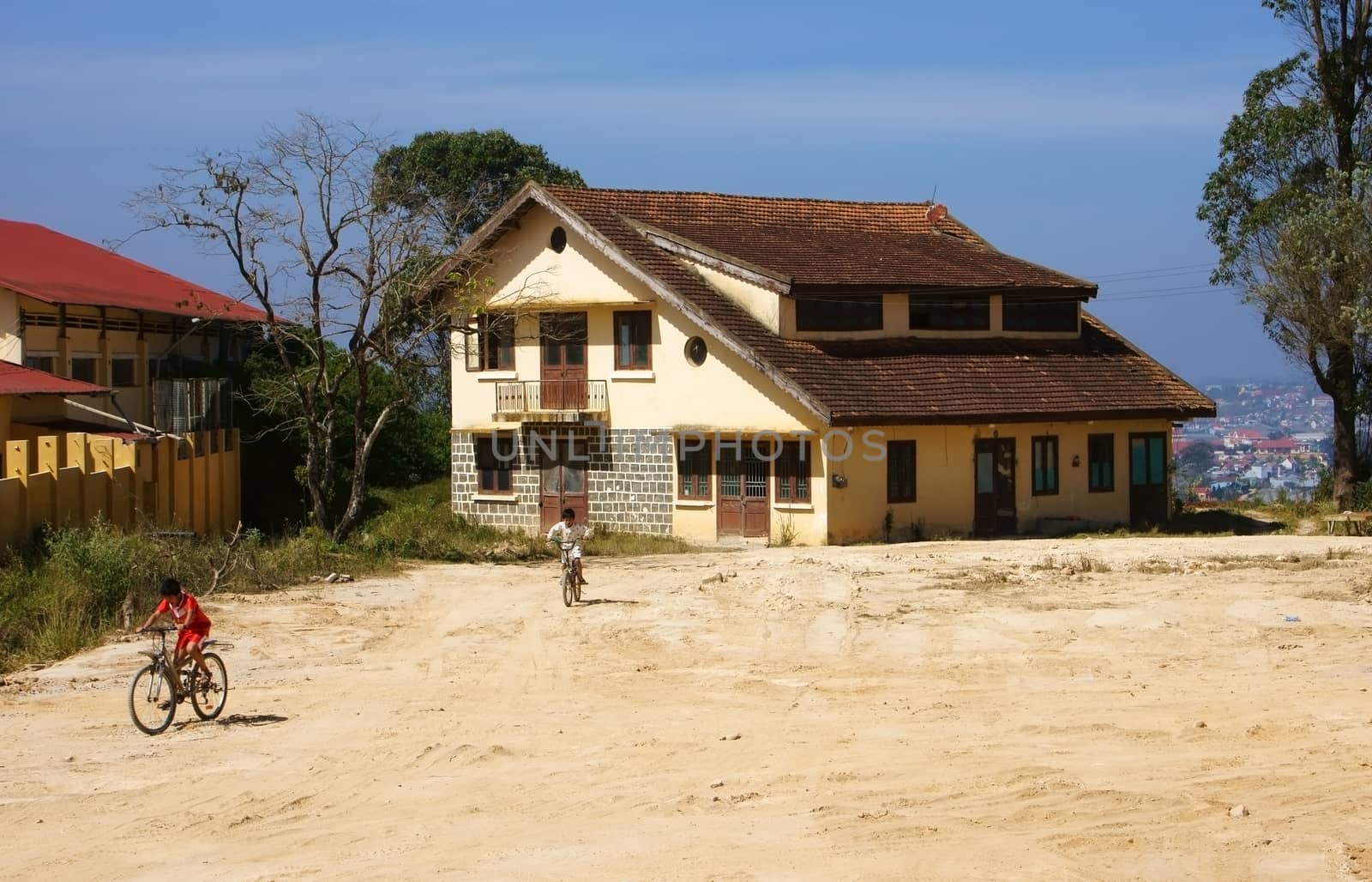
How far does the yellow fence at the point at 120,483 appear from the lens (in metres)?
22.4

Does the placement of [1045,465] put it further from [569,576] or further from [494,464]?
[569,576]

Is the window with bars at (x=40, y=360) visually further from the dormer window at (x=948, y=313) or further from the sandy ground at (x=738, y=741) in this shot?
the dormer window at (x=948, y=313)

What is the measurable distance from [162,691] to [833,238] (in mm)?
25308

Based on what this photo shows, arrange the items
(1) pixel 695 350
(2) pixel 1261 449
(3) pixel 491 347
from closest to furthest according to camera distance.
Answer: (1) pixel 695 350 → (3) pixel 491 347 → (2) pixel 1261 449

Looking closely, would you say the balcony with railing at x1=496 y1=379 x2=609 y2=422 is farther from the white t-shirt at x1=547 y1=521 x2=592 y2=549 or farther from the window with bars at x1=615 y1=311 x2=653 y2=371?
the white t-shirt at x1=547 y1=521 x2=592 y2=549

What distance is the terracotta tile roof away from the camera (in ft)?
113

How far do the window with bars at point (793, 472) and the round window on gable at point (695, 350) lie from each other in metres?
2.58

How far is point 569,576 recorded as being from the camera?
22297mm

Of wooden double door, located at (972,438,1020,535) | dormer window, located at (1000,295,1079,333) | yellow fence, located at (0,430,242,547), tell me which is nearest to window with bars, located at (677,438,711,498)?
wooden double door, located at (972,438,1020,535)

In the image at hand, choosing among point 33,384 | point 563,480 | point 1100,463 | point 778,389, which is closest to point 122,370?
point 33,384

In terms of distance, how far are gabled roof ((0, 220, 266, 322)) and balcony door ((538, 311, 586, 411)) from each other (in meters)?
5.93

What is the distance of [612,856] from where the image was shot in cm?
1115

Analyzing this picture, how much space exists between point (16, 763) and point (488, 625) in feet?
26.4

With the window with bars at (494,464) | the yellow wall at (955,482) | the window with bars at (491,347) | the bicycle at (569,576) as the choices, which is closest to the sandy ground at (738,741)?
the bicycle at (569,576)
